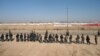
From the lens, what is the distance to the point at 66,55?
62.4 ft

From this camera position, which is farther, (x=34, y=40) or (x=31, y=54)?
(x=34, y=40)

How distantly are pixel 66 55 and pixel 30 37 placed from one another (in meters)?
12.1

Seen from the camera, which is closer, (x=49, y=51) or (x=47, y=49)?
(x=49, y=51)

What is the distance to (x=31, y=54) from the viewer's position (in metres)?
19.4

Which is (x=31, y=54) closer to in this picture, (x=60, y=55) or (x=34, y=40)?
(x=60, y=55)

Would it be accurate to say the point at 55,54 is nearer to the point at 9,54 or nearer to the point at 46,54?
the point at 46,54

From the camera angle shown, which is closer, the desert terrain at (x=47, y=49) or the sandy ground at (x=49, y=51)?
the sandy ground at (x=49, y=51)

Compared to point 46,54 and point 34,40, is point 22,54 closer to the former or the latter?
point 46,54

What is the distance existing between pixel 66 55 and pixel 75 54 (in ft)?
3.97

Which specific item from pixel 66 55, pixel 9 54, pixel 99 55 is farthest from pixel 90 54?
pixel 9 54

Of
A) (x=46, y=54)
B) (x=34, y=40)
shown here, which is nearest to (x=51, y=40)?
(x=34, y=40)

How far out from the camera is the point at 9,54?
64.2 feet

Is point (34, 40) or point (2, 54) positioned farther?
point (34, 40)

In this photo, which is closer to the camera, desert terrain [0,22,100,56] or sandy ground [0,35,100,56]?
sandy ground [0,35,100,56]
